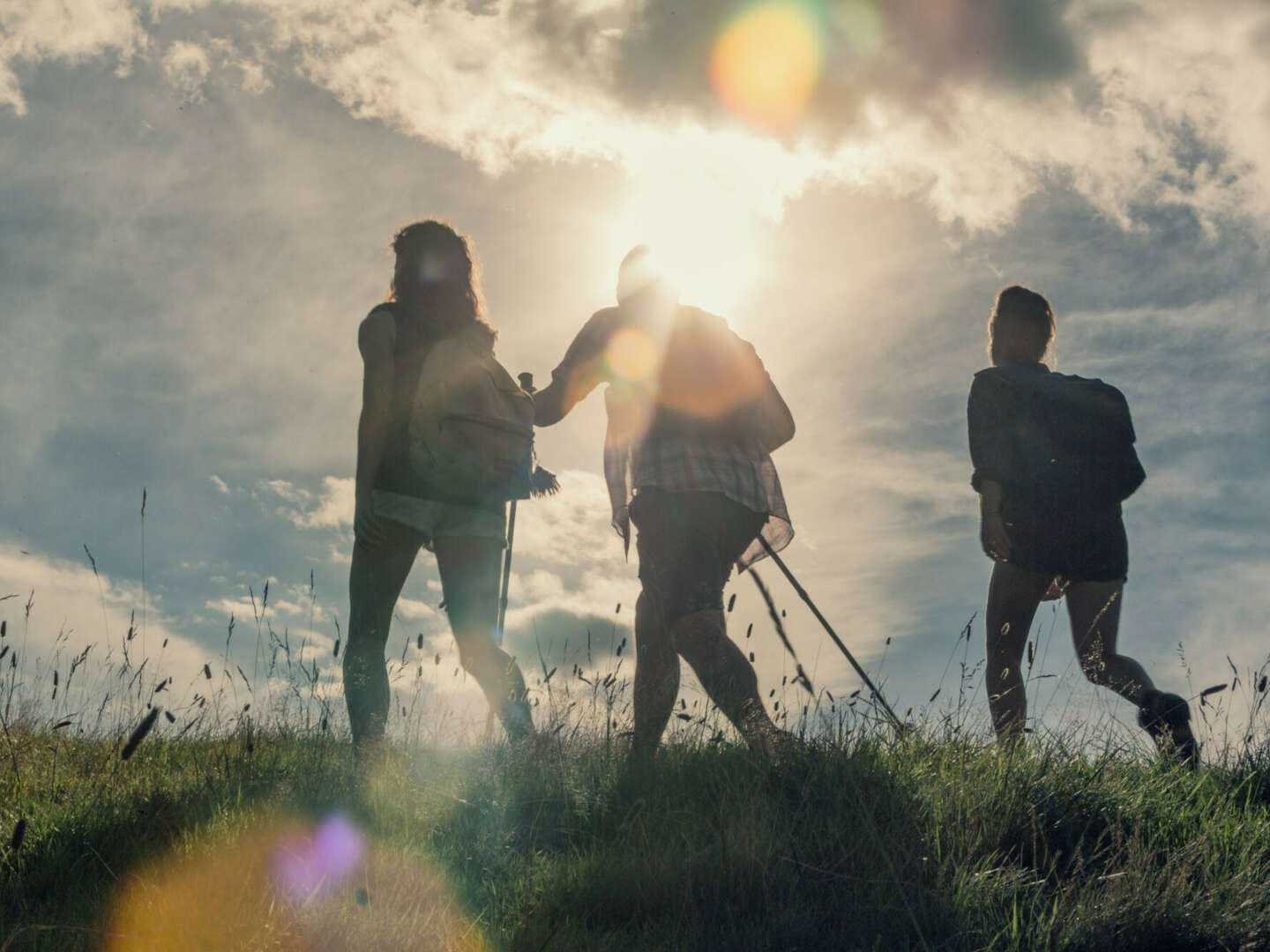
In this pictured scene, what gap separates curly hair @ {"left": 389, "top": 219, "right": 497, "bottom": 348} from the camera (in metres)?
4.91

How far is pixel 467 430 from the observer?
466 centimetres

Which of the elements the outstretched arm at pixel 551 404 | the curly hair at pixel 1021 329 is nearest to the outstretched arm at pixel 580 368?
the outstretched arm at pixel 551 404

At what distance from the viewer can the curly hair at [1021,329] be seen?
538cm

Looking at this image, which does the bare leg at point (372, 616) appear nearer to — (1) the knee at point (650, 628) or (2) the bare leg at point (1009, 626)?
(1) the knee at point (650, 628)

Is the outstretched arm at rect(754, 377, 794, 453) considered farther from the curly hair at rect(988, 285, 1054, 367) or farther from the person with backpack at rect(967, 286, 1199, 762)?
the curly hair at rect(988, 285, 1054, 367)

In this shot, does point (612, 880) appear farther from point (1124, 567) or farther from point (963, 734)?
point (1124, 567)

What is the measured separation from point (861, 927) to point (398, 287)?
3.41 meters

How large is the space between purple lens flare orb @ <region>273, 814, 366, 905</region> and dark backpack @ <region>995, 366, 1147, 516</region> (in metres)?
3.27

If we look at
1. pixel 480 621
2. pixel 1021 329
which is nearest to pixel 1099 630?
pixel 1021 329

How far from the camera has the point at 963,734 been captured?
434cm

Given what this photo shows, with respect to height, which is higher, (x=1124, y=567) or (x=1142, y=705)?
(x=1124, y=567)

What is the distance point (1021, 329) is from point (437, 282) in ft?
9.56

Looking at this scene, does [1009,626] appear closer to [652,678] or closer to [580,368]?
[652,678]

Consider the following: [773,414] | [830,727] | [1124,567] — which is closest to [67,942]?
[830,727]
